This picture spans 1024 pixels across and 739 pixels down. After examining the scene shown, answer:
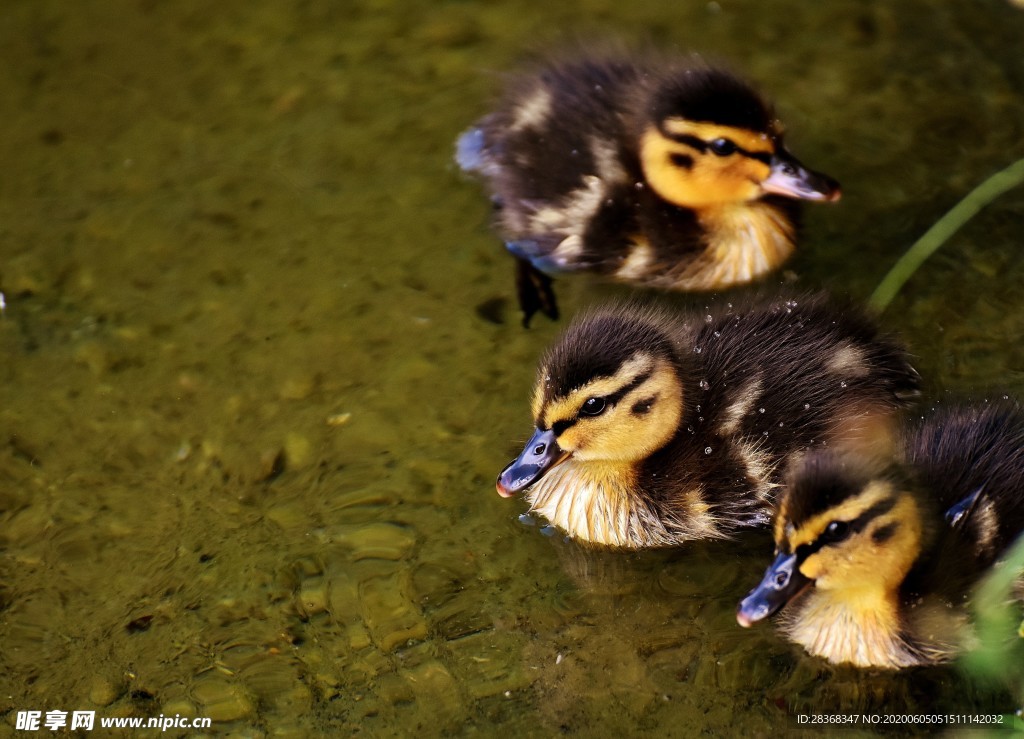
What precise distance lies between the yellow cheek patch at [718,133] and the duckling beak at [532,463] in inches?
31.8

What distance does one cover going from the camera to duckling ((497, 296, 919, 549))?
2.56 m

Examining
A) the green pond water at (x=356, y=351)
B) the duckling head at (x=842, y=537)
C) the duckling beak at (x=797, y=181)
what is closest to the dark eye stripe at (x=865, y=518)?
the duckling head at (x=842, y=537)

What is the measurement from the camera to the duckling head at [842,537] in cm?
220

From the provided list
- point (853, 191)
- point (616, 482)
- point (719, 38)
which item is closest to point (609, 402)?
point (616, 482)

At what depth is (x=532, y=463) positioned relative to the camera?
259 centimetres

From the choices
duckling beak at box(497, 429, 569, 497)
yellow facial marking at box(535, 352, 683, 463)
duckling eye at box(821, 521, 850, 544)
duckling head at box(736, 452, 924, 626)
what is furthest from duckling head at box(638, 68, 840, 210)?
duckling eye at box(821, 521, 850, 544)

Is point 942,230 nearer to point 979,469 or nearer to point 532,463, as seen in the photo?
point 979,469

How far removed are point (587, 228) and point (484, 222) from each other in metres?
0.34

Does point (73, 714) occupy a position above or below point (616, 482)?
below

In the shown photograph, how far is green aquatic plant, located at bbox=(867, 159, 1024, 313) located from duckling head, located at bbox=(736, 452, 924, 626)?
2.65ft

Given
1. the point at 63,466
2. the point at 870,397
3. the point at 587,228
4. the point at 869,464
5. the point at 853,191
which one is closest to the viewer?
the point at 869,464

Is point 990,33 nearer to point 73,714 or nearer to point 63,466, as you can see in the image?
point 63,466

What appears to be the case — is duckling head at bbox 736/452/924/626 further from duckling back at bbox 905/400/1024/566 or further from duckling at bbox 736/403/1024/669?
duckling back at bbox 905/400/1024/566

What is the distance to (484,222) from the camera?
3.37 meters
